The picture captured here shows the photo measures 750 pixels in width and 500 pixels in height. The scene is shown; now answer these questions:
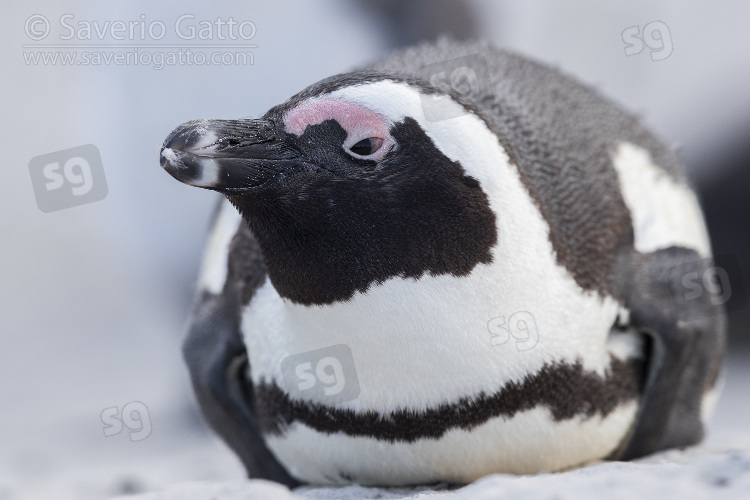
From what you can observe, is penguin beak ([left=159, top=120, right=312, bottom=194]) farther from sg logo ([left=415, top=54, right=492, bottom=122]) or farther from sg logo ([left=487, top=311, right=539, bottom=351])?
sg logo ([left=487, top=311, right=539, bottom=351])

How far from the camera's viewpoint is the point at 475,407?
A: 1.28 m

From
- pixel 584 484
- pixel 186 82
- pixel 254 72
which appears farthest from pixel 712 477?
pixel 186 82

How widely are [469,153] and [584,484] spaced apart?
1.48ft

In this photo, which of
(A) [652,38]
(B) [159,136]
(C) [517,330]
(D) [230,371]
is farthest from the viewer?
(B) [159,136]

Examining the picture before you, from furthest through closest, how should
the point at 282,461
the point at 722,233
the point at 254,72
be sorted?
the point at 254,72, the point at 722,233, the point at 282,461

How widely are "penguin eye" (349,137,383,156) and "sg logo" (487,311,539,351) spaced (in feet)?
0.90

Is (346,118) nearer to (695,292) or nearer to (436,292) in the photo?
(436,292)

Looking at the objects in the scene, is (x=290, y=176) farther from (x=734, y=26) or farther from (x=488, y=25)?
(x=734, y=26)

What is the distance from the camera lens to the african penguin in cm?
119

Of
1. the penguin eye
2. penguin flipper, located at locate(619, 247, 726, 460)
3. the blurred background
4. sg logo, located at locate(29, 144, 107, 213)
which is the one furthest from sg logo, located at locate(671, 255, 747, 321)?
the blurred background

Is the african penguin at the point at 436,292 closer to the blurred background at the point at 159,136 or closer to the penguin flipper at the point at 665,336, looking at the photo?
the penguin flipper at the point at 665,336

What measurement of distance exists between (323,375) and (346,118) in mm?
355

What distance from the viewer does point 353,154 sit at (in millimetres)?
1188

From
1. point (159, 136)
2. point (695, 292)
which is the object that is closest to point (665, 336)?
point (695, 292)
